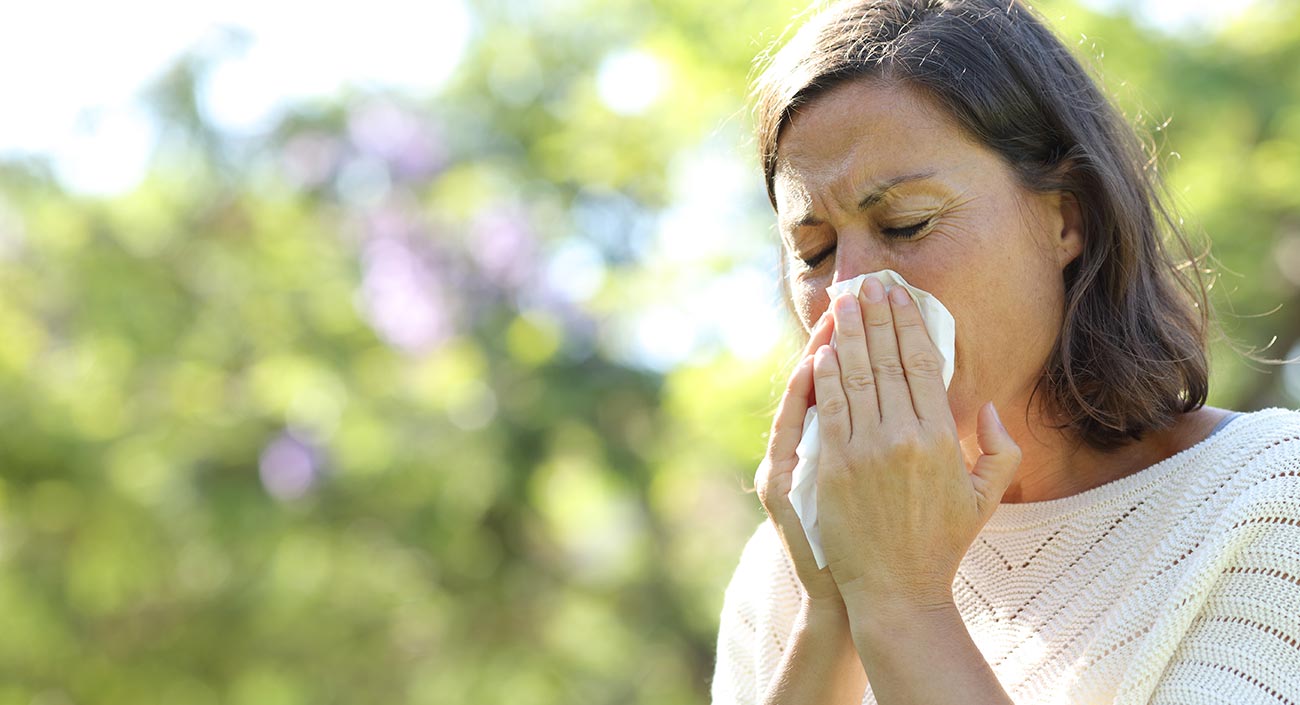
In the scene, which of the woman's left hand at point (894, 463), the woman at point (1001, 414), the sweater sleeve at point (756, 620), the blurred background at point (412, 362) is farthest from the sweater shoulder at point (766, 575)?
the blurred background at point (412, 362)

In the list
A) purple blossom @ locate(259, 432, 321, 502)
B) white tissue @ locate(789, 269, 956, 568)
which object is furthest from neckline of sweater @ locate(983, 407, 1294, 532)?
purple blossom @ locate(259, 432, 321, 502)

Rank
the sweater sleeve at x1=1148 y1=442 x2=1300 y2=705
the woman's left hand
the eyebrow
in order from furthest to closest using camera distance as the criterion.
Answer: the eyebrow, the woman's left hand, the sweater sleeve at x1=1148 y1=442 x2=1300 y2=705

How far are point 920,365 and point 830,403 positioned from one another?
15 cm

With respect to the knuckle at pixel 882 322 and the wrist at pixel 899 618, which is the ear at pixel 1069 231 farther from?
the wrist at pixel 899 618

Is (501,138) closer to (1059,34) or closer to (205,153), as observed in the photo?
(205,153)

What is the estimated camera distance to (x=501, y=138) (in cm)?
972

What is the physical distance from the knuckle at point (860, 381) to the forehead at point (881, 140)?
0.30 metres

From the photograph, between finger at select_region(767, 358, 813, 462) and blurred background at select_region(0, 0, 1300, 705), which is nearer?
finger at select_region(767, 358, 813, 462)

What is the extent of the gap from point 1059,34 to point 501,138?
7717 mm

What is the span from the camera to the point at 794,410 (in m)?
2.00

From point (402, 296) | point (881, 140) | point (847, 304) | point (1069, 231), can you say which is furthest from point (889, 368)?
point (402, 296)

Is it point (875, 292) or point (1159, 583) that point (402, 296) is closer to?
point (875, 292)

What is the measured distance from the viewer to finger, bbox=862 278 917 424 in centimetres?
188

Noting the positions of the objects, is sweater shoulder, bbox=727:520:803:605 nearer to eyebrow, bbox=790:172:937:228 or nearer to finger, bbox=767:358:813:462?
finger, bbox=767:358:813:462
